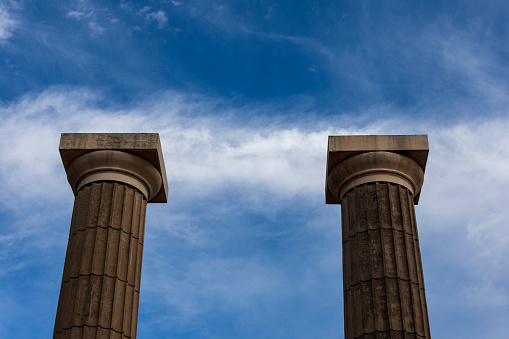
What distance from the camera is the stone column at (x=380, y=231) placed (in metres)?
33.3

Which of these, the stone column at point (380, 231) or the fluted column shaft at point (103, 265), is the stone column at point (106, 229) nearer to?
the fluted column shaft at point (103, 265)

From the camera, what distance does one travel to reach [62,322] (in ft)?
110

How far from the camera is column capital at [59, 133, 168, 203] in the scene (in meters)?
37.3

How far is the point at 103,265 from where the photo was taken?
34688 millimetres

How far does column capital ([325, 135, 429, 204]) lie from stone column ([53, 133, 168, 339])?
750 centimetres

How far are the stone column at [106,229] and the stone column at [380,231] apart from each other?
26.1 feet

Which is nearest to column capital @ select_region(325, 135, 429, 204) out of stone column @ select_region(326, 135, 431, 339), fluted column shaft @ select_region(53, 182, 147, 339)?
stone column @ select_region(326, 135, 431, 339)

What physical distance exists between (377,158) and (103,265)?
38.3ft

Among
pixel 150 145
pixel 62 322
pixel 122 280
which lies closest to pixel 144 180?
pixel 150 145

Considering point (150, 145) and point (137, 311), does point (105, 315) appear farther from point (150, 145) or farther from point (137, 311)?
point (150, 145)

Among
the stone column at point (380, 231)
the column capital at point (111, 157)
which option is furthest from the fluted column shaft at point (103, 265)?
the stone column at point (380, 231)

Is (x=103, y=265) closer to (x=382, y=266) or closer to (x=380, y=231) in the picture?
(x=382, y=266)

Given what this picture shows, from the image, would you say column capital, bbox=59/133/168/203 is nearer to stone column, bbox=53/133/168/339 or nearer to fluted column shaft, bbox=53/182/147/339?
stone column, bbox=53/133/168/339

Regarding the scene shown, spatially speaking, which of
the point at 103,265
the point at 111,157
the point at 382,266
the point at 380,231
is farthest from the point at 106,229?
the point at 382,266
